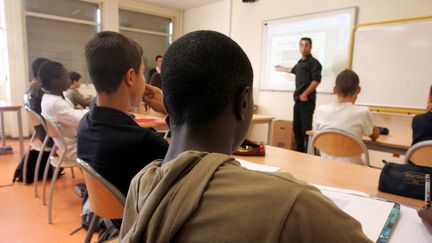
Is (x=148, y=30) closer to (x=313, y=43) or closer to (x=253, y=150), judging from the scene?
(x=313, y=43)

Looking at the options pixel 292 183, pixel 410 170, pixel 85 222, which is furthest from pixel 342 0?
pixel 292 183

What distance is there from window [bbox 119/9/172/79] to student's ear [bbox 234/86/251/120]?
5.94 metres

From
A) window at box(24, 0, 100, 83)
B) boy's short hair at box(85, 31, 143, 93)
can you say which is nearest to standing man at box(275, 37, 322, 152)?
boy's short hair at box(85, 31, 143, 93)

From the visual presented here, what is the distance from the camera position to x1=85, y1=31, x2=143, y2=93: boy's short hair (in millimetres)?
1452

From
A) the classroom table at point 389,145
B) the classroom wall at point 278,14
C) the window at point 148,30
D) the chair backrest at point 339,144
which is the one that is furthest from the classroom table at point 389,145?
the window at point 148,30

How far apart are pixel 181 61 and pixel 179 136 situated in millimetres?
147

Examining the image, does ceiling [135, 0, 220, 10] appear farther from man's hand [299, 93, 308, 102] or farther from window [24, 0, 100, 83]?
man's hand [299, 93, 308, 102]

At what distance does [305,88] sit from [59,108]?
314 centimetres

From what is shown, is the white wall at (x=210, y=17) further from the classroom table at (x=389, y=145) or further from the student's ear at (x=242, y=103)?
the student's ear at (x=242, y=103)

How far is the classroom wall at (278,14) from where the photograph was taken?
3.71 m

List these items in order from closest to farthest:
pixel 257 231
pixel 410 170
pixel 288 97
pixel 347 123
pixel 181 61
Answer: pixel 257 231, pixel 181 61, pixel 410 170, pixel 347 123, pixel 288 97

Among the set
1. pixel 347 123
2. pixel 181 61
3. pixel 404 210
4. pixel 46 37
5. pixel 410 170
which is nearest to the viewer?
pixel 181 61

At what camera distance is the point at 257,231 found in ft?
1.29

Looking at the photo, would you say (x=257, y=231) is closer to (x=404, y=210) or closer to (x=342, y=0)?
(x=404, y=210)
